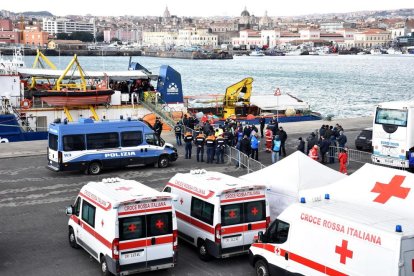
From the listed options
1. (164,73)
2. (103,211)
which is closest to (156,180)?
(103,211)

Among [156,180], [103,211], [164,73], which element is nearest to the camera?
[103,211]

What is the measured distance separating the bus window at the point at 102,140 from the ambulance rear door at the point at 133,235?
1012cm

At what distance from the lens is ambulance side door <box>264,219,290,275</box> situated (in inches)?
424

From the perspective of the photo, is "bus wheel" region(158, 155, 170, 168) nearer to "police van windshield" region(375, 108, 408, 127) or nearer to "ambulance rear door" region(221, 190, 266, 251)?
"police van windshield" region(375, 108, 408, 127)

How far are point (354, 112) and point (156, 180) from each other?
154 ft

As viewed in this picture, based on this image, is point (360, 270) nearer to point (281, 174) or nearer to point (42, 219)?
point (281, 174)

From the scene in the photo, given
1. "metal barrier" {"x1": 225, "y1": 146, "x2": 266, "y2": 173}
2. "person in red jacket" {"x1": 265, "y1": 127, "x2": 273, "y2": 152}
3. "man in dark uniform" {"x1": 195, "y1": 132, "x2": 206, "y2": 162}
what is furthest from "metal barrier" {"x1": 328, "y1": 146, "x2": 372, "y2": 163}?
"man in dark uniform" {"x1": 195, "y1": 132, "x2": 206, "y2": 162}

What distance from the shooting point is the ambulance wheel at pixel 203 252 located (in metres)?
12.6

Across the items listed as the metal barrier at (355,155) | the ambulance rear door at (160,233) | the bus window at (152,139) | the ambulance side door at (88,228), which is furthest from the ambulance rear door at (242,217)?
the metal barrier at (355,155)

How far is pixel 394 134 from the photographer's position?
73.7 ft

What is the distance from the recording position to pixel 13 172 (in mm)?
21984

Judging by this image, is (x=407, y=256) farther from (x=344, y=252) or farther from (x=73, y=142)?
(x=73, y=142)

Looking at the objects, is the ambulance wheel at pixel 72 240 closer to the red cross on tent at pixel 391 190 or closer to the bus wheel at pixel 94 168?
the red cross on tent at pixel 391 190

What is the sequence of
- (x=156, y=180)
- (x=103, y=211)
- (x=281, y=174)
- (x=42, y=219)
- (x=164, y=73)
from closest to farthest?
(x=103, y=211) < (x=281, y=174) < (x=42, y=219) < (x=156, y=180) < (x=164, y=73)
